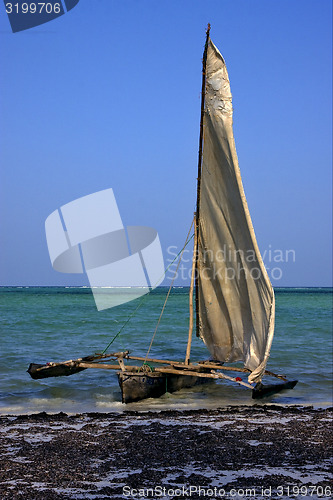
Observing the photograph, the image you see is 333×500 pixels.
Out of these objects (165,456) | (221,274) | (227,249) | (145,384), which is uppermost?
(227,249)

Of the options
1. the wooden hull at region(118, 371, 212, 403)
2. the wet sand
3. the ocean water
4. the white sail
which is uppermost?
the white sail

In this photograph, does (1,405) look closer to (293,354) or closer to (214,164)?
(214,164)

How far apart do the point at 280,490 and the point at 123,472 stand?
218 centimetres

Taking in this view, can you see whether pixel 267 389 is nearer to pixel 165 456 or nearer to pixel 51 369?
pixel 51 369

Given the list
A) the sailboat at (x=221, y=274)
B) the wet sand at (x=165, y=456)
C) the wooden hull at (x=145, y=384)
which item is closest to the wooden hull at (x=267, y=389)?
the sailboat at (x=221, y=274)

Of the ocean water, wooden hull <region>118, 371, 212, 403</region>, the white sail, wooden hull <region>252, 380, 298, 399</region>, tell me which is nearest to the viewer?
the white sail

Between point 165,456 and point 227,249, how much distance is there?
6.38m

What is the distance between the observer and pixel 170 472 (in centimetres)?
792

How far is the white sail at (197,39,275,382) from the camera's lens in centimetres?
1323

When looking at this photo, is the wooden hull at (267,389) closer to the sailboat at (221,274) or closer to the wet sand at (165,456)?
the sailboat at (221,274)

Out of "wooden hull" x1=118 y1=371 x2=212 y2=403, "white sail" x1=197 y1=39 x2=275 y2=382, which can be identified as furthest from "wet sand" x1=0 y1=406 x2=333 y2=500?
"white sail" x1=197 y1=39 x2=275 y2=382

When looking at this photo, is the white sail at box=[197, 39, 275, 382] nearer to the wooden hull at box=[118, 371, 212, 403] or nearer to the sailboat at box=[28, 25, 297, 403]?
the sailboat at box=[28, 25, 297, 403]

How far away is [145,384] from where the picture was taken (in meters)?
13.6

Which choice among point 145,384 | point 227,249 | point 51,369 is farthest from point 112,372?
point 227,249
